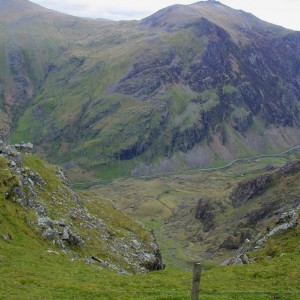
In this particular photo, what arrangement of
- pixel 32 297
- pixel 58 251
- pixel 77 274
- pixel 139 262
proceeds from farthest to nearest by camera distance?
1. pixel 139 262
2. pixel 58 251
3. pixel 77 274
4. pixel 32 297

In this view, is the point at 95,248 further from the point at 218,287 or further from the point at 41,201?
the point at 218,287

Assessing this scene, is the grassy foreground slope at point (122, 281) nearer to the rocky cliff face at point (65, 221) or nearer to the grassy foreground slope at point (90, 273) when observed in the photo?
the grassy foreground slope at point (90, 273)

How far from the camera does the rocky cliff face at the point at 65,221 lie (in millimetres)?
64250

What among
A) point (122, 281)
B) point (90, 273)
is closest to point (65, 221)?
point (90, 273)

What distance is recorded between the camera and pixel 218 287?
3953 centimetres

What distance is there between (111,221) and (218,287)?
5636cm

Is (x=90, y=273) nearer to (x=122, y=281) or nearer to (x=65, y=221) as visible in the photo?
(x=122, y=281)

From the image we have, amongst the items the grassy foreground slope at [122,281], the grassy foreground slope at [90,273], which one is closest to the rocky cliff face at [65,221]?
the grassy foreground slope at [90,273]

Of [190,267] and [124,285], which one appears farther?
[190,267]

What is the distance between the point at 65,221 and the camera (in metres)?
70.3

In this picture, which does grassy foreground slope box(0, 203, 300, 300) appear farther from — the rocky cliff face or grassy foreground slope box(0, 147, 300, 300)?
the rocky cliff face

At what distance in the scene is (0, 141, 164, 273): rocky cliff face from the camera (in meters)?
64.2

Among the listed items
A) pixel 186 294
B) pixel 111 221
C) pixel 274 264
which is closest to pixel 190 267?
pixel 111 221

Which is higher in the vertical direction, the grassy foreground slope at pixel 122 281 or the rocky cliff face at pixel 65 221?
the grassy foreground slope at pixel 122 281
